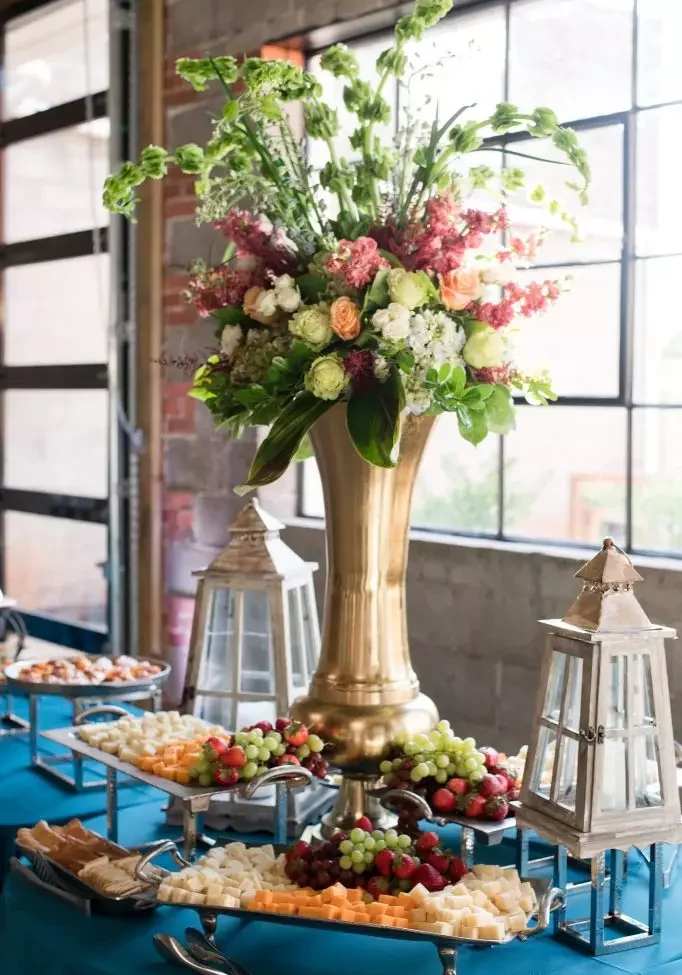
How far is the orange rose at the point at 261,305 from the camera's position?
1.96 m

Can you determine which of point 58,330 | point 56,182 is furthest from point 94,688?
point 56,182

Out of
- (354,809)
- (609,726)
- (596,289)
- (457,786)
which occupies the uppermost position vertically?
(596,289)

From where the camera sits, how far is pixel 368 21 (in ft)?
11.4

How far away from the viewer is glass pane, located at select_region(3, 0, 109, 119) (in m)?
4.51

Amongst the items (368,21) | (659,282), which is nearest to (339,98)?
(368,21)

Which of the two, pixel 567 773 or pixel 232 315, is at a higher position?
pixel 232 315

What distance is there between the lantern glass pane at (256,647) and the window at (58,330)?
1.82 metres

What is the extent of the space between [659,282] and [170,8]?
2.07 m

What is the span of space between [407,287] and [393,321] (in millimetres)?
57

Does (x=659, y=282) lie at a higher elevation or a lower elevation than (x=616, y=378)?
higher

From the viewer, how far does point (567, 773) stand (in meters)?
1.72

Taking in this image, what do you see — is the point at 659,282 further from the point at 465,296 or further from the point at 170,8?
the point at 170,8

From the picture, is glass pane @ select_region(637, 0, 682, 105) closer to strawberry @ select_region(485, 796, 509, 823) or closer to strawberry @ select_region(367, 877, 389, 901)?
strawberry @ select_region(485, 796, 509, 823)

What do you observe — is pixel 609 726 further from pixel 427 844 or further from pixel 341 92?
pixel 341 92
